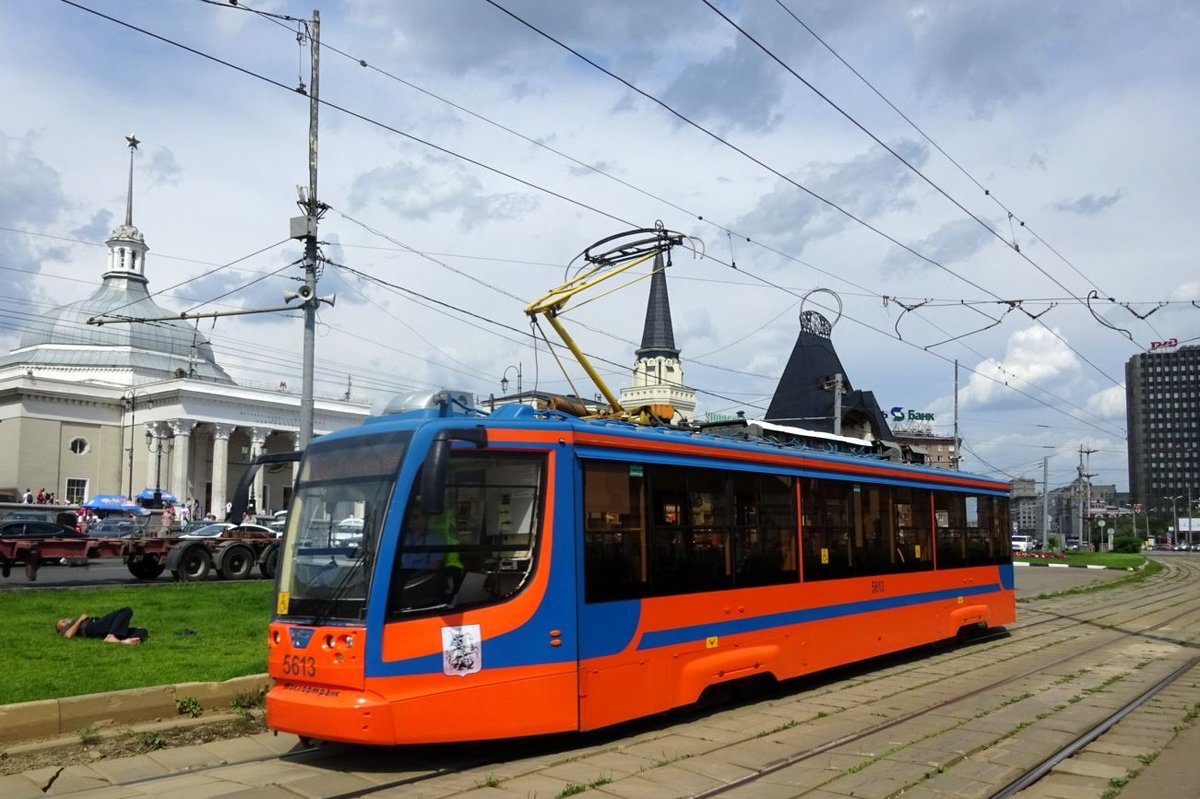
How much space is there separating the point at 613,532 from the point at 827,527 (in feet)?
13.3

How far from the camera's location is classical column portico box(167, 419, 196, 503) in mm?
70938

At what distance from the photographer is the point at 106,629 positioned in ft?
42.2

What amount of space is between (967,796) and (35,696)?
7.76 m

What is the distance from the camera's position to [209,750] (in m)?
8.82

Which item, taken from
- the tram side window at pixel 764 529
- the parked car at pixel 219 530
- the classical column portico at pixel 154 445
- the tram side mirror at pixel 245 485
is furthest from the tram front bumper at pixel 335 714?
the classical column portico at pixel 154 445

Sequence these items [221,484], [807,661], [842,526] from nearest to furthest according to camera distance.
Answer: [807,661] → [842,526] → [221,484]

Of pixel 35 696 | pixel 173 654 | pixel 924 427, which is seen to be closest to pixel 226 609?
pixel 173 654

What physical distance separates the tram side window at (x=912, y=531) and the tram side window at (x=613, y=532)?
18.5 feet

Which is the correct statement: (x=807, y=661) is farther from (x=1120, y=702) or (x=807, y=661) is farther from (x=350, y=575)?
(x=350, y=575)

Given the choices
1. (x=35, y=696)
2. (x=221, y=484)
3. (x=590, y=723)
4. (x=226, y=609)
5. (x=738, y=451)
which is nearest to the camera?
(x=590, y=723)

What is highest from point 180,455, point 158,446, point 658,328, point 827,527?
point 658,328

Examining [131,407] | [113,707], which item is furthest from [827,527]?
[131,407]

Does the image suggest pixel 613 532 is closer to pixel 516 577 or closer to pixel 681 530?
pixel 681 530

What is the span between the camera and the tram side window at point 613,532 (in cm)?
877
